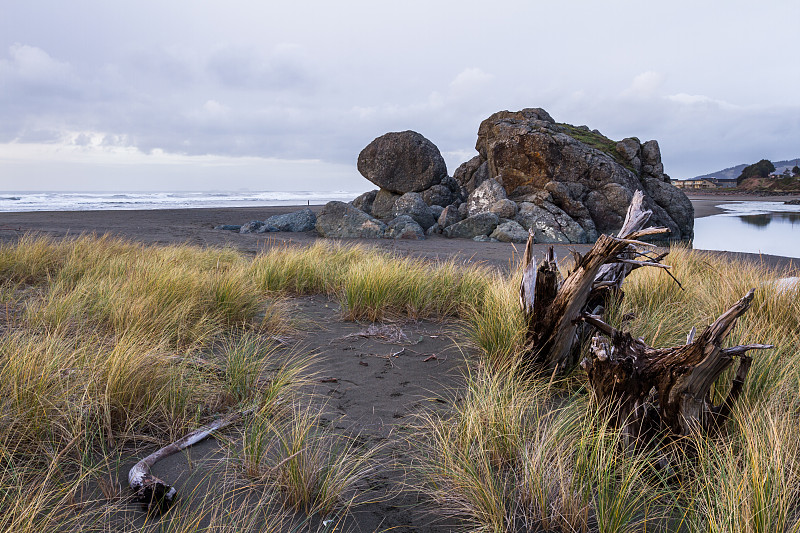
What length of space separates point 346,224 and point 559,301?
11.5 metres

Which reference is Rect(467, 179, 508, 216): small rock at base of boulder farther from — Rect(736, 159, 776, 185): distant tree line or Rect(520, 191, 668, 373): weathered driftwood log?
Rect(736, 159, 776, 185): distant tree line

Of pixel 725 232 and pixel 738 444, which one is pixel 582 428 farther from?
pixel 725 232

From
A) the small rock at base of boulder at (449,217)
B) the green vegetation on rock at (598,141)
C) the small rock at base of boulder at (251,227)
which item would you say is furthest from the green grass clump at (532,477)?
the green vegetation on rock at (598,141)

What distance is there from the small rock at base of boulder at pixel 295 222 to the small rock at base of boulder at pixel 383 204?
2414mm

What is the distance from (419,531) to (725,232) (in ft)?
69.3

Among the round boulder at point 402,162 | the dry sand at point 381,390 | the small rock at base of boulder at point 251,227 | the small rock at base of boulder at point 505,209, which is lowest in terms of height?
the dry sand at point 381,390

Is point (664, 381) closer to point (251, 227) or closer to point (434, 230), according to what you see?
point (434, 230)

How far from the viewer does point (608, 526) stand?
1826 mm

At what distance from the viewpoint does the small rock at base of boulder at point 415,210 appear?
608 inches

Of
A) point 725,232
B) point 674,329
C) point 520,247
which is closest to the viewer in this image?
point 674,329

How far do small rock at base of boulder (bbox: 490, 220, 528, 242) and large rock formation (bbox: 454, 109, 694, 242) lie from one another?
79 centimetres

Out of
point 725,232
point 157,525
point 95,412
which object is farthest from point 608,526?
point 725,232

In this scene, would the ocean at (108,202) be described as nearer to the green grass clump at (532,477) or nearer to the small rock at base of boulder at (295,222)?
the small rock at base of boulder at (295,222)

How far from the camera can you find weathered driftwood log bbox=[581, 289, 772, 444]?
2248 mm
